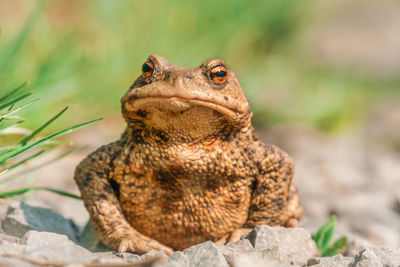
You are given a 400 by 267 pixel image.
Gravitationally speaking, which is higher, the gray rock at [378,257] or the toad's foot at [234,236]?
the toad's foot at [234,236]

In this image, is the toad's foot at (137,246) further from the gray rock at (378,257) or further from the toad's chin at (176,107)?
the gray rock at (378,257)

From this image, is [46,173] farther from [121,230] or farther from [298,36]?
[298,36]

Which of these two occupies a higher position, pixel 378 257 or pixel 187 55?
pixel 187 55

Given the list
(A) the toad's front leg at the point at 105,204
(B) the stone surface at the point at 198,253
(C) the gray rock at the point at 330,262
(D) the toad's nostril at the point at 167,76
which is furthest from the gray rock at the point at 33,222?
(C) the gray rock at the point at 330,262

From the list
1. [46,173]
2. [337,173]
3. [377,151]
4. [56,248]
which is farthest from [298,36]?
[56,248]

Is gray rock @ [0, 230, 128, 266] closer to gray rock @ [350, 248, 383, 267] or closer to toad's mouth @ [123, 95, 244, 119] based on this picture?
toad's mouth @ [123, 95, 244, 119]

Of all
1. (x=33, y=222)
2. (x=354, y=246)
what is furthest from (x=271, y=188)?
(x=33, y=222)

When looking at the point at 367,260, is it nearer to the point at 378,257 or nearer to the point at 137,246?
the point at 378,257
